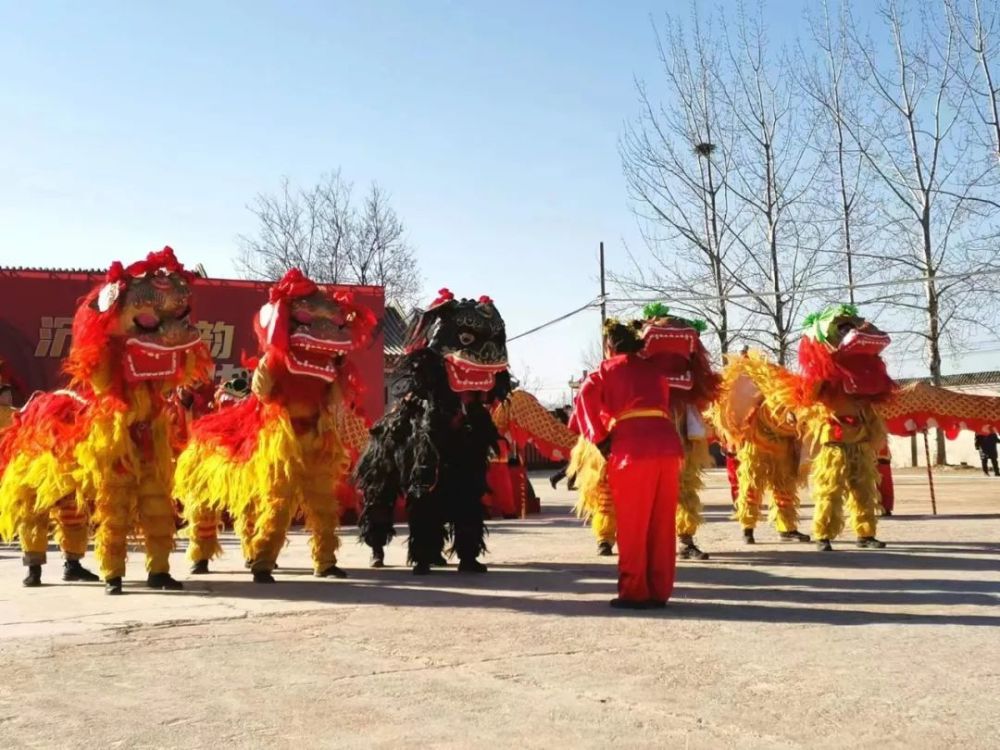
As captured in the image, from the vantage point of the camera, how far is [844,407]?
9.01 m

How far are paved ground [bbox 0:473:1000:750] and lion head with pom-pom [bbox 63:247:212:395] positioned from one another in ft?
4.67

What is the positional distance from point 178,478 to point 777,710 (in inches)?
220

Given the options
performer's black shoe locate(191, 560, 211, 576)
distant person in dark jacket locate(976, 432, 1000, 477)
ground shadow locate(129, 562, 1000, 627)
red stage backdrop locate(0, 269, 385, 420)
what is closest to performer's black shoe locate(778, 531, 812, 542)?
ground shadow locate(129, 562, 1000, 627)

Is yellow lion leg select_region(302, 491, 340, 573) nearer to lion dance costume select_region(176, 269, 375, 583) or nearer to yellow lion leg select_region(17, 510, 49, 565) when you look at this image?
lion dance costume select_region(176, 269, 375, 583)

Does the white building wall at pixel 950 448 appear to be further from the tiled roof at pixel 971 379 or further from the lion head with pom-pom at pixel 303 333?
the lion head with pom-pom at pixel 303 333

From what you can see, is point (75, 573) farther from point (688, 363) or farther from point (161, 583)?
point (688, 363)

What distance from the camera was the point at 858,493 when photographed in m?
9.16

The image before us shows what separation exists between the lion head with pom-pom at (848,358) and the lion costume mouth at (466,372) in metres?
2.79

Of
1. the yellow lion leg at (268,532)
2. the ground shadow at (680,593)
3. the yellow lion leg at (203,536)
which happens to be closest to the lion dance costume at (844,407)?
the ground shadow at (680,593)

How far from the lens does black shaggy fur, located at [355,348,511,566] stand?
8078 millimetres

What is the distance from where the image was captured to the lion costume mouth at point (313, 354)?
24.8 feet

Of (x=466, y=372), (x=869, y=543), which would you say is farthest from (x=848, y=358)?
(x=466, y=372)

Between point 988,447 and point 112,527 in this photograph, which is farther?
point 988,447

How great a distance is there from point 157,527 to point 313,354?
1.54m
